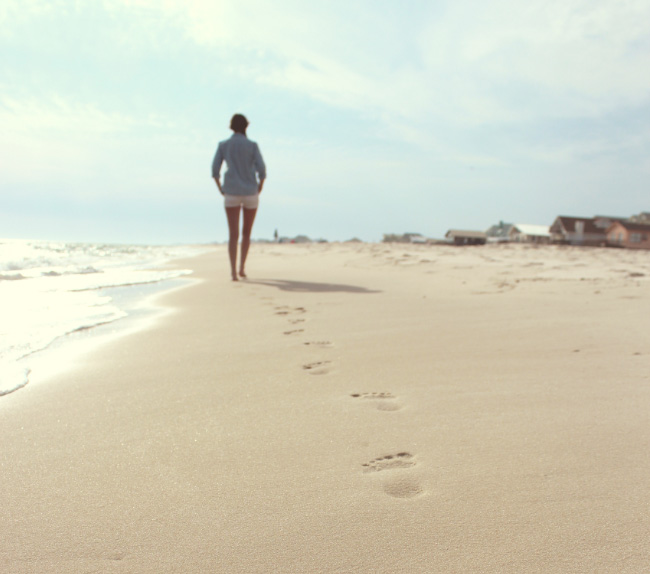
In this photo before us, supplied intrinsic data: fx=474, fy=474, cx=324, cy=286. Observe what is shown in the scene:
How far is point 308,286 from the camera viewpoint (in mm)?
4434

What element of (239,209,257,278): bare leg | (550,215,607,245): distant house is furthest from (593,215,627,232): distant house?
(239,209,257,278): bare leg

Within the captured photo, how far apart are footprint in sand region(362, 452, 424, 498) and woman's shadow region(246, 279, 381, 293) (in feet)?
9.67

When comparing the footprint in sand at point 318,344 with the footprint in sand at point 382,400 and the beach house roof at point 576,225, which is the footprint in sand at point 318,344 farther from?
the beach house roof at point 576,225

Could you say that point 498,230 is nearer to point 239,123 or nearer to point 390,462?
point 239,123

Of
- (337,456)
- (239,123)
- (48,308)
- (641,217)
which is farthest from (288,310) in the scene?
(641,217)

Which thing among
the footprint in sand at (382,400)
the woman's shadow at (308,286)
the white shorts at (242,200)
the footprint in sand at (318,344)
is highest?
the white shorts at (242,200)

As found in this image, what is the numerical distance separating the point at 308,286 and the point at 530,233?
44.3 metres

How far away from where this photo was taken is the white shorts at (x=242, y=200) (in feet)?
17.0

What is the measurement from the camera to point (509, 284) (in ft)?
13.4

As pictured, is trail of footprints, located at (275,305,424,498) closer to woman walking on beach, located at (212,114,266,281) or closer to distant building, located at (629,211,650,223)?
woman walking on beach, located at (212,114,266,281)

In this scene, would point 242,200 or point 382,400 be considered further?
point 242,200

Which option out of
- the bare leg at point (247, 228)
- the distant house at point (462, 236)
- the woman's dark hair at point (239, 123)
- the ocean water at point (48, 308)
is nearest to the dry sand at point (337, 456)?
the ocean water at point (48, 308)

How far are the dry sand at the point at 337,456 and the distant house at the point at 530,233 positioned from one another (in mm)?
44336

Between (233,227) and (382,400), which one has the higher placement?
(233,227)
